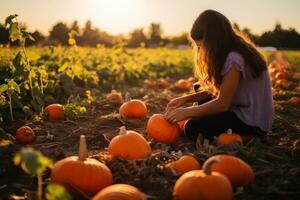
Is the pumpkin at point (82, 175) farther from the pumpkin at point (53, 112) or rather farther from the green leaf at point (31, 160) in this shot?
the pumpkin at point (53, 112)

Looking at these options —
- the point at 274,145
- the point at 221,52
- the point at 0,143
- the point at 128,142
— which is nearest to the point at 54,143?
the point at 0,143

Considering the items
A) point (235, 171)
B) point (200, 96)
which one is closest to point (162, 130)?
point (200, 96)

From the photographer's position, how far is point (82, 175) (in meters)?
3.07

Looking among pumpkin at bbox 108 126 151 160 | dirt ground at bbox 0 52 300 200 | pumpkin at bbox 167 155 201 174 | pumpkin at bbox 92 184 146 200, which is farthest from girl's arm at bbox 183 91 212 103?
pumpkin at bbox 92 184 146 200

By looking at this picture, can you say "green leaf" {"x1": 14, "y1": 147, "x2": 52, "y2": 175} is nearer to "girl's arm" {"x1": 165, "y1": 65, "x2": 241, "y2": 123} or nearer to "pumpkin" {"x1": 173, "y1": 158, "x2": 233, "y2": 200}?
"pumpkin" {"x1": 173, "y1": 158, "x2": 233, "y2": 200}

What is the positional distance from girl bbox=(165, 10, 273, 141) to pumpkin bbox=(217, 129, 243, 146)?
0.75ft

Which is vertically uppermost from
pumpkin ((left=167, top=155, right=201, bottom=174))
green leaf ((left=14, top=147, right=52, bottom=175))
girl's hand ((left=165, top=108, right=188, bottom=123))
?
green leaf ((left=14, top=147, right=52, bottom=175))

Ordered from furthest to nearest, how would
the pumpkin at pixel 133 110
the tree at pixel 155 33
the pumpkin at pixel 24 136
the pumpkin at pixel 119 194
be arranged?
the tree at pixel 155 33 → the pumpkin at pixel 133 110 → the pumpkin at pixel 24 136 → the pumpkin at pixel 119 194

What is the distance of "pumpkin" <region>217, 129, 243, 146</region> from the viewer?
423 centimetres

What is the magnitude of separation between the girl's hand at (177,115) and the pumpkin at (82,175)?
1.54m

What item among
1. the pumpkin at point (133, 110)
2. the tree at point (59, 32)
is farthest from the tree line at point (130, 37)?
the pumpkin at point (133, 110)

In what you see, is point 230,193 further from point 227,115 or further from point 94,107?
point 94,107

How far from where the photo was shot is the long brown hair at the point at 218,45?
14.4 ft

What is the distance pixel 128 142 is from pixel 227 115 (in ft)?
4.53
